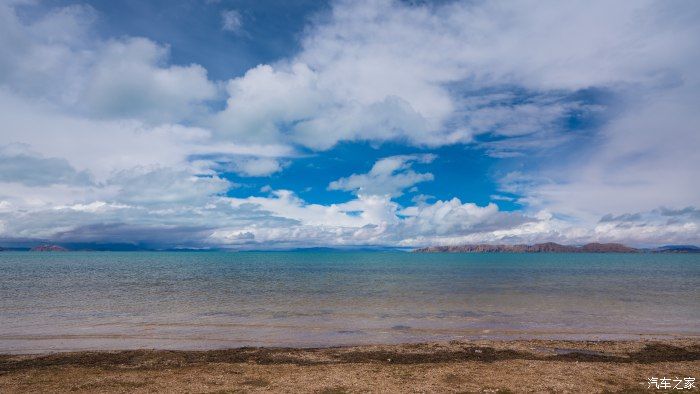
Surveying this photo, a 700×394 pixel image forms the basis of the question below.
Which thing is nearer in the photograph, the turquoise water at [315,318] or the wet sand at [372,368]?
the wet sand at [372,368]

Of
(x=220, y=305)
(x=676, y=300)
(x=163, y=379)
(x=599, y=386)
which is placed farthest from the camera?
(x=676, y=300)

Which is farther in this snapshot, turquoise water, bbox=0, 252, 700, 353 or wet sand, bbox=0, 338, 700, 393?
turquoise water, bbox=0, 252, 700, 353

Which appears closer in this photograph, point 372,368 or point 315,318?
point 372,368

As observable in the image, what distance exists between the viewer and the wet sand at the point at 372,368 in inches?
666

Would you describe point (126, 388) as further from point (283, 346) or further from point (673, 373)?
point (673, 373)

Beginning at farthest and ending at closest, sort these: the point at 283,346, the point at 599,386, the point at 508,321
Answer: the point at 508,321 → the point at 283,346 → the point at 599,386

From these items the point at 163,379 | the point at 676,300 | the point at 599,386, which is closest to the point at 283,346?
the point at 163,379

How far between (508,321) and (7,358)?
33.2 meters

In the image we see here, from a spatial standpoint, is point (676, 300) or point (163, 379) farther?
point (676, 300)

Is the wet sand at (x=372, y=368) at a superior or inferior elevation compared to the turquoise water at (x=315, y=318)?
superior

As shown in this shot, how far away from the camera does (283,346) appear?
2569 centimetres

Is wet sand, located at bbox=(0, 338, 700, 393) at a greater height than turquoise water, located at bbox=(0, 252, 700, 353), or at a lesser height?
greater

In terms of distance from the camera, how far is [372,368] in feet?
64.4

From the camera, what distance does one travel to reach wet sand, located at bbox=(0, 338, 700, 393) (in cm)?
1691
